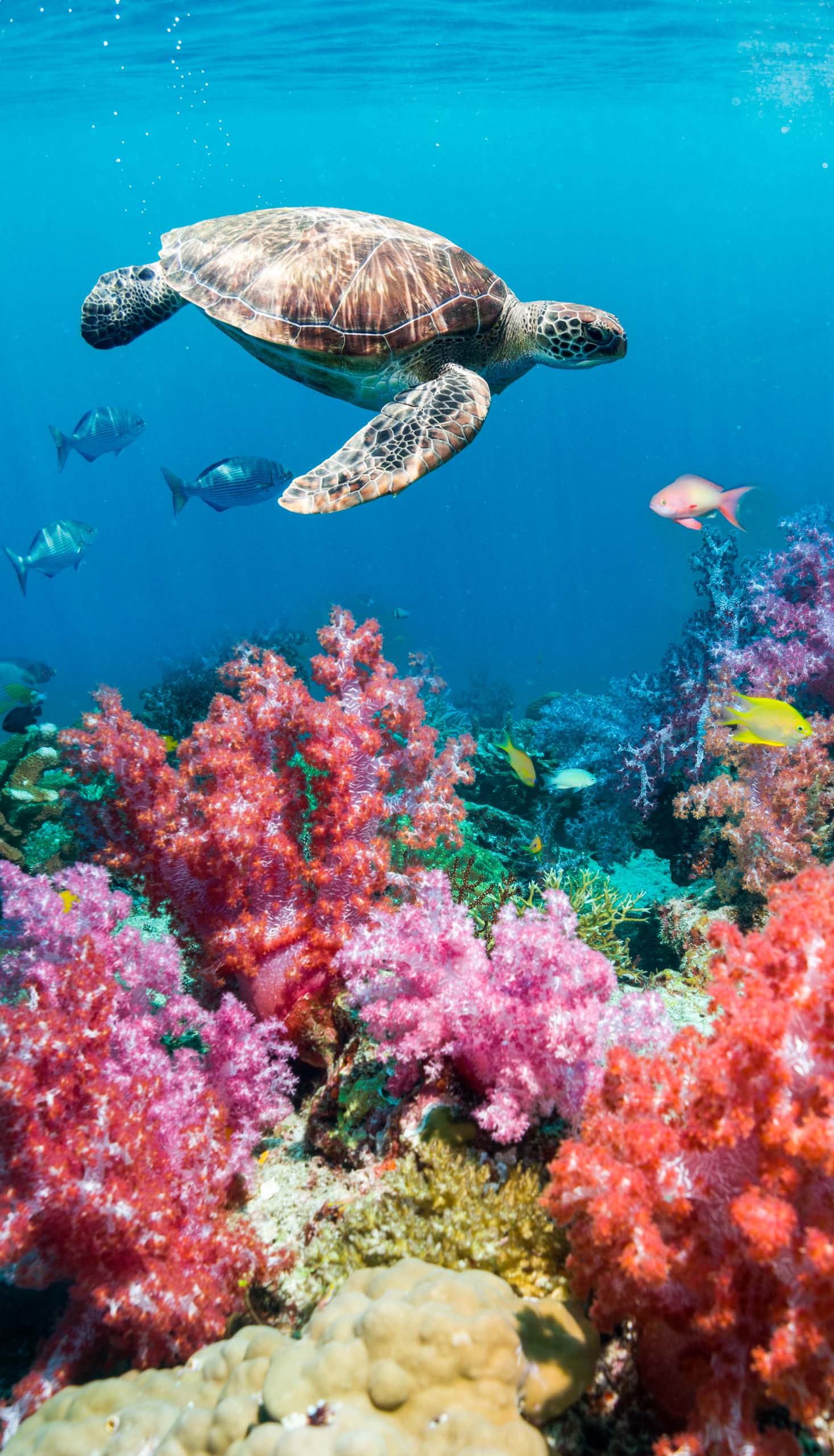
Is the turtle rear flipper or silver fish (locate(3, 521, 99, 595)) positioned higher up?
the turtle rear flipper

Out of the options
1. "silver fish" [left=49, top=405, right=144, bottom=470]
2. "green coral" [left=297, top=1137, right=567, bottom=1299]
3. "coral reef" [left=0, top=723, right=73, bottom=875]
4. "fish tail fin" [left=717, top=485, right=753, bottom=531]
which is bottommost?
"coral reef" [left=0, top=723, right=73, bottom=875]

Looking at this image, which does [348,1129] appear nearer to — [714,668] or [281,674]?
[281,674]

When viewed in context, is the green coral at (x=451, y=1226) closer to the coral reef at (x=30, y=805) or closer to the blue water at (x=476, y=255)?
the coral reef at (x=30, y=805)

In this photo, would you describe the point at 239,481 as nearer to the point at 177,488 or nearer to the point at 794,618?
the point at 177,488

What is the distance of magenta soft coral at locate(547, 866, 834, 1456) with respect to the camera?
112 cm

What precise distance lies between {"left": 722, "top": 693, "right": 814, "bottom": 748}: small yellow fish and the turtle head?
126 inches

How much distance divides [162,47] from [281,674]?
80.5 ft

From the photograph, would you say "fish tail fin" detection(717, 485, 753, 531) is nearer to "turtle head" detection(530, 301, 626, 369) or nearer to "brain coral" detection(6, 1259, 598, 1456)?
"turtle head" detection(530, 301, 626, 369)

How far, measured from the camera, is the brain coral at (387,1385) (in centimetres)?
125

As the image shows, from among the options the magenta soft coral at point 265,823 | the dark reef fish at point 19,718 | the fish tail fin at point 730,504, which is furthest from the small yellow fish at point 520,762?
the dark reef fish at point 19,718

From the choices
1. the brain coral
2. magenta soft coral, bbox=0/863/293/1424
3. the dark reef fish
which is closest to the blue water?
the dark reef fish

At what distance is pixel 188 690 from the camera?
25.4ft

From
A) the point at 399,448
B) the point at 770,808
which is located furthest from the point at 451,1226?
the point at 399,448

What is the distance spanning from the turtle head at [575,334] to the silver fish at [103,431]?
4.54 metres
